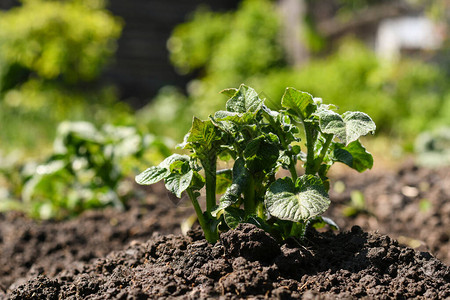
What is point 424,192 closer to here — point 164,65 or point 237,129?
point 237,129

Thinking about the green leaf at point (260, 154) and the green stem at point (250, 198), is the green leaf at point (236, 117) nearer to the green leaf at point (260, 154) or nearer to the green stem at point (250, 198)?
the green leaf at point (260, 154)

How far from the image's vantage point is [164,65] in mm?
10141

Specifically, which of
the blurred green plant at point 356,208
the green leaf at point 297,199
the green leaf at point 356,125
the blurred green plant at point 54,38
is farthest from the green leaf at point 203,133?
the blurred green plant at point 54,38

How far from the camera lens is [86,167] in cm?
286

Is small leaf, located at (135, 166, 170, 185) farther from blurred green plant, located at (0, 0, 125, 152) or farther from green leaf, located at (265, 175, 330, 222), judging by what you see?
blurred green plant, located at (0, 0, 125, 152)

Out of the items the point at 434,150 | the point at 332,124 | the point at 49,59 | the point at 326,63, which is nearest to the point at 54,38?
the point at 49,59

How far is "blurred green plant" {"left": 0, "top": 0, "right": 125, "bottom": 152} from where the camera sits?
593cm

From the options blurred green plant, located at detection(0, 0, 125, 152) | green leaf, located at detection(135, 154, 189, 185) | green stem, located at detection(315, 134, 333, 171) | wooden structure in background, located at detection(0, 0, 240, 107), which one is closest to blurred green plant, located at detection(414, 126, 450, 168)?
green stem, located at detection(315, 134, 333, 171)

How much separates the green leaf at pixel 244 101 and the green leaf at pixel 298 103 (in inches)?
2.9

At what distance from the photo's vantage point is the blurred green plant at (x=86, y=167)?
2.78 m

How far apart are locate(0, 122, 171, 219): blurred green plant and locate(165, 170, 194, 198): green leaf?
4.84ft

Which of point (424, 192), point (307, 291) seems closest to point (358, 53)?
point (424, 192)

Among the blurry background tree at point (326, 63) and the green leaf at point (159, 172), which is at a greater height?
the blurry background tree at point (326, 63)

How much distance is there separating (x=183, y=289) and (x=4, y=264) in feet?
4.49
